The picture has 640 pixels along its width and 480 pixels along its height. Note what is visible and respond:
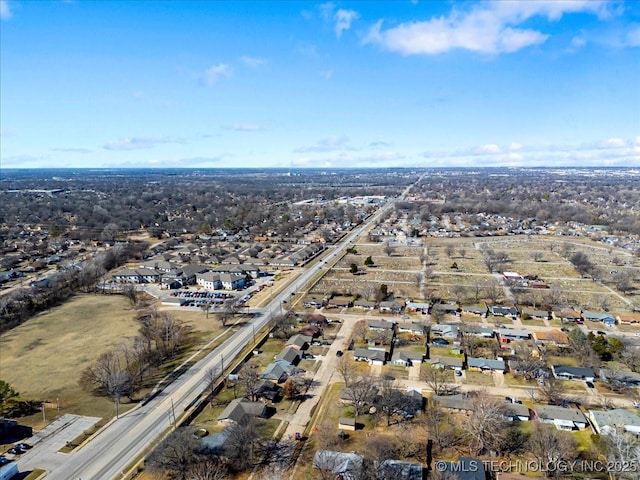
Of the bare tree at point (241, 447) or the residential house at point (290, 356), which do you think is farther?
the residential house at point (290, 356)

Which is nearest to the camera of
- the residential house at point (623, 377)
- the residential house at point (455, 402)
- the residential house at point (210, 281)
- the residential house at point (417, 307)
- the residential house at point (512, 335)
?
the residential house at point (455, 402)

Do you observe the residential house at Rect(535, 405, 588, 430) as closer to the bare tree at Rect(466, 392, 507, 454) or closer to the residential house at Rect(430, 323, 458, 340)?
the bare tree at Rect(466, 392, 507, 454)

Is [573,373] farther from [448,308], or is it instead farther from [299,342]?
[299,342]

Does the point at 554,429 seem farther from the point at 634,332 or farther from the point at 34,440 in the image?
the point at 34,440

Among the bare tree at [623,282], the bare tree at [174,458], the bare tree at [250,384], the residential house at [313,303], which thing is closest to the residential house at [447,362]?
the bare tree at [250,384]

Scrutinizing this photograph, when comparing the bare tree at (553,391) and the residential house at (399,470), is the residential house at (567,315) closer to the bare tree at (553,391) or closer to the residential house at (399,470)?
the bare tree at (553,391)

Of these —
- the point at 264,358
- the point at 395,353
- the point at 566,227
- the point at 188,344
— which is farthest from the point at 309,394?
the point at 566,227

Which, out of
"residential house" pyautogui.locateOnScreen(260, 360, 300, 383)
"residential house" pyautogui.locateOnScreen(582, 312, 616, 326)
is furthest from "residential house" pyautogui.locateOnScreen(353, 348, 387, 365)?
"residential house" pyautogui.locateOnScreen(582, 312, 616, 326)
